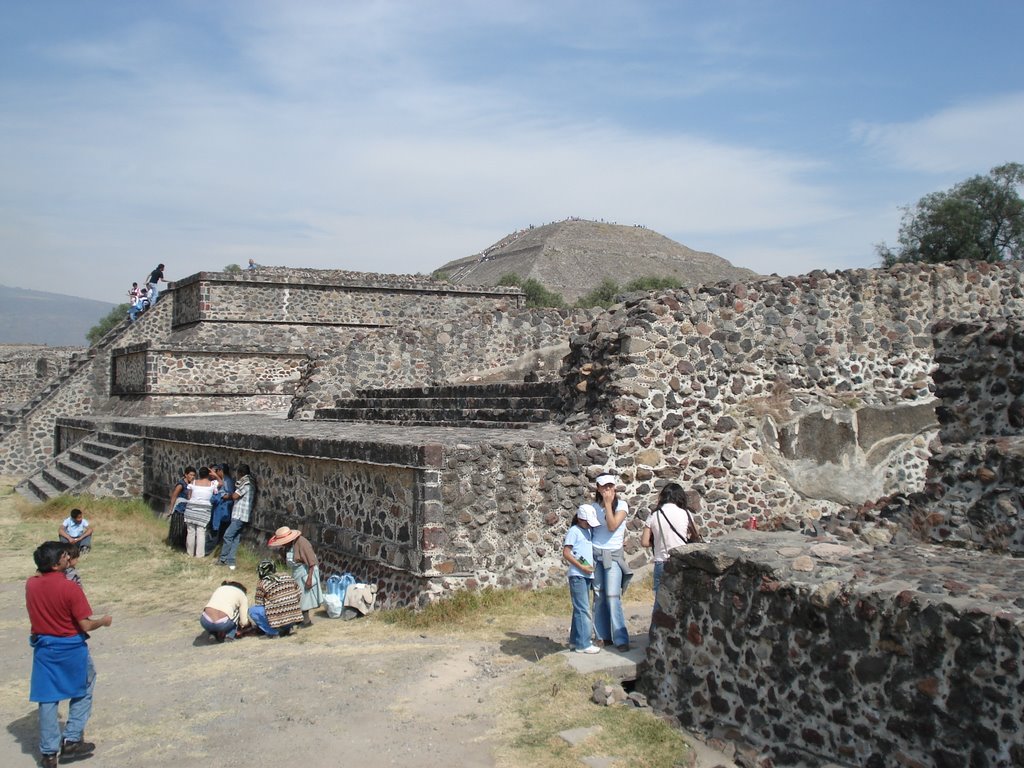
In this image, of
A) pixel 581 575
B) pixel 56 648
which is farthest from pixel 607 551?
pixel 56 648

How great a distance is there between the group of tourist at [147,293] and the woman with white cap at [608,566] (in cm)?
2293

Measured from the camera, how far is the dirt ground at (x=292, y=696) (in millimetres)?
5816

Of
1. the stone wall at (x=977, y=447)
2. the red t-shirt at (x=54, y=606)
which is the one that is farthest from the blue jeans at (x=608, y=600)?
the red t-shirt at (x=54, y=606)

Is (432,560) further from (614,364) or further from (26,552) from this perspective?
(26,552)

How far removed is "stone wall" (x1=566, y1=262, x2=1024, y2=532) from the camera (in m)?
10.4

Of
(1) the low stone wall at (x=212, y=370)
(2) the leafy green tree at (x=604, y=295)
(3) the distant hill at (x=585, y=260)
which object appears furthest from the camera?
(3) the distant hill at (x=585, y=260)

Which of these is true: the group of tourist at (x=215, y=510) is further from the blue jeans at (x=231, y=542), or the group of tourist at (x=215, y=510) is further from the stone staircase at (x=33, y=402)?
the stone staircase at (x=33, y=402)

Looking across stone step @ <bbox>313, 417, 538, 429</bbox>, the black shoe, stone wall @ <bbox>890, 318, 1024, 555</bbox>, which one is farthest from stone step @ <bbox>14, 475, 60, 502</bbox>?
stone wall @ <bbox>890, 318, 1024, 555</bbox>

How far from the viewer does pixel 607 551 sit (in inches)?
297

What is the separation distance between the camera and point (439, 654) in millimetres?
7574

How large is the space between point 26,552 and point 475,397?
6.62 meters

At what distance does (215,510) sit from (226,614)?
4.54 metres

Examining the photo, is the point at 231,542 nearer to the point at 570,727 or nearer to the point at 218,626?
the point at 218,626

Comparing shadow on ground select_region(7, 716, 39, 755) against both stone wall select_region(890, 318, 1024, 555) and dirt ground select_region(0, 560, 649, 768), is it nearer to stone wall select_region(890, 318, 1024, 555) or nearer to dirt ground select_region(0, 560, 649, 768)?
dirt ground select_region(0, 560, 649, 768)
